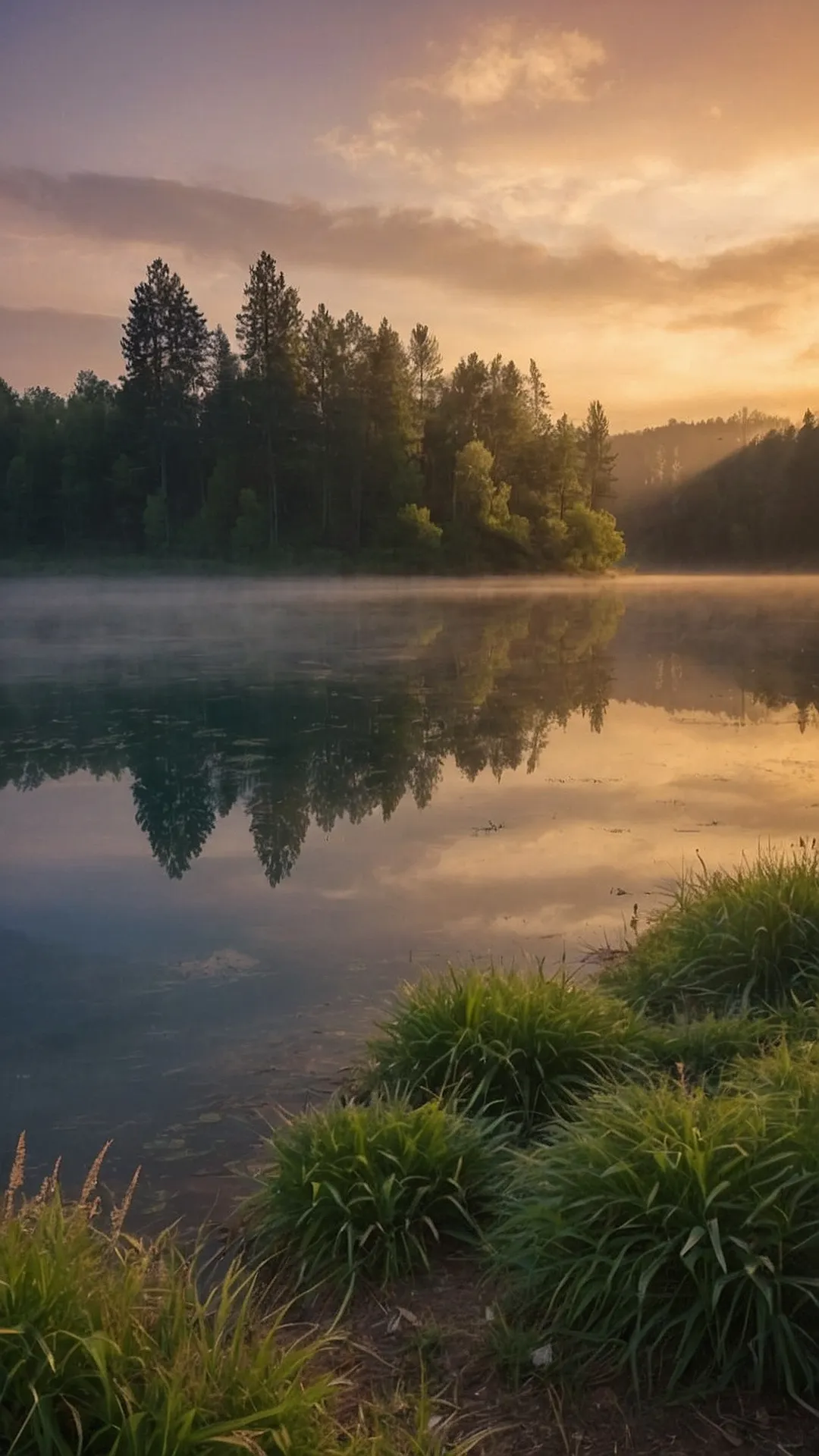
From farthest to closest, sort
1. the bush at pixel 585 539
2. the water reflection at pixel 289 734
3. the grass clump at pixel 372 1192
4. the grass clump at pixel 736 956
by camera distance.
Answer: the bush at pixel 585 539 < the water reflection at pixel 289 734 < the grass clump at pixel 736 956 < the grass clump at pixel 372 1192

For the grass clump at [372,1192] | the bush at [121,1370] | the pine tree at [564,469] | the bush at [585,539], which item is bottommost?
the grass clump at [372,1192]

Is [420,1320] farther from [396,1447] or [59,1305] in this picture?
[59,1305]

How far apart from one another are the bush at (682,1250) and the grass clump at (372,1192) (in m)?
0.36

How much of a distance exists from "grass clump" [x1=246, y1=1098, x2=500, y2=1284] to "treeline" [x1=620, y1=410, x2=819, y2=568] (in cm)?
12142

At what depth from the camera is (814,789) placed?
11.5 m

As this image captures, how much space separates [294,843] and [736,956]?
4722 millimetres

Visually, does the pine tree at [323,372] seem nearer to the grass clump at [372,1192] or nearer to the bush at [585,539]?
the bush at [585,539]

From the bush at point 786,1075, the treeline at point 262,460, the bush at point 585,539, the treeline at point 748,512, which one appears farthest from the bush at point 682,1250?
the treeline at point 748,512

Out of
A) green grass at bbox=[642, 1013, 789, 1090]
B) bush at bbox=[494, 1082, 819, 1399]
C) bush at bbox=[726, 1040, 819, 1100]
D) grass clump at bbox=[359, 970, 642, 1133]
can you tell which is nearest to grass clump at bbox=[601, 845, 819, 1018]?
green grass at bbox=[642, 1013, 789, 1090]

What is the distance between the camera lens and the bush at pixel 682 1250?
333 cm

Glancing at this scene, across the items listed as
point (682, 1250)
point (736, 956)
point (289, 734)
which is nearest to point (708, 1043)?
point (736, 956)

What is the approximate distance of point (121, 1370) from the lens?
9.39 ft

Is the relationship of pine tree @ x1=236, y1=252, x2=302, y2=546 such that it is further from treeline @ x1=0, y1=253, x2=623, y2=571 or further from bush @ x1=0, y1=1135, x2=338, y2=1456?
bush @ x1=0, y1=1135, x2=338, y2=1456

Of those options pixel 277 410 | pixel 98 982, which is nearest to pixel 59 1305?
pixel 98 982
